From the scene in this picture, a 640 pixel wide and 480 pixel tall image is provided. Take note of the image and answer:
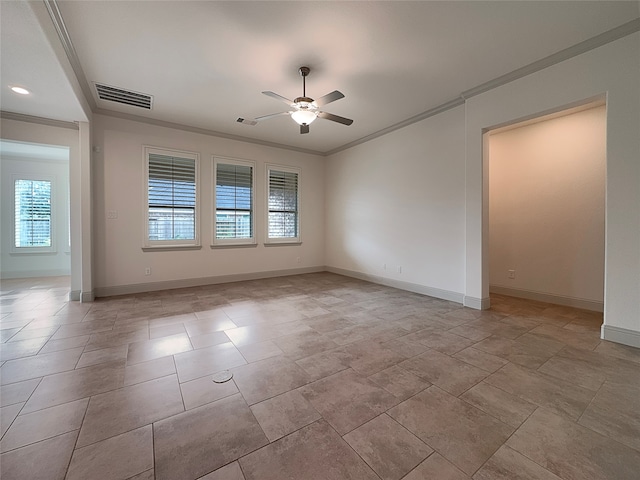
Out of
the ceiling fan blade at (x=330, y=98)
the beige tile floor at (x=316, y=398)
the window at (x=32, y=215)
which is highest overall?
the ceiling fan blade at (x=330, y=98)

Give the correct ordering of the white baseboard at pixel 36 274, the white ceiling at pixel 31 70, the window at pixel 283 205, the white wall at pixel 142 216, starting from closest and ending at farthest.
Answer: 1. the white ceiling at pixel 31 70
2. the white wall at pixel 142 216
3. the white baseboard at pixel 36 274
4. the window at pixel 283 205

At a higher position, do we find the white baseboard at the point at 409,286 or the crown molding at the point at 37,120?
the crown molding at the point at 37,120

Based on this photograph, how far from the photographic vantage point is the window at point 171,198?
482 cm

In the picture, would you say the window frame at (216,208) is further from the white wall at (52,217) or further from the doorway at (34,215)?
the white wall at (52,217)

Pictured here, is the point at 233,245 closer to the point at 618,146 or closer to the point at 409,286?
the point at 409,286

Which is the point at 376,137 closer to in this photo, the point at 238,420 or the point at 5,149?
the point at 238,420

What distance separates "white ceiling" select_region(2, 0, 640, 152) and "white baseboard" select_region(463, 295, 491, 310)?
3.03 m

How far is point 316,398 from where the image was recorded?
1.80m

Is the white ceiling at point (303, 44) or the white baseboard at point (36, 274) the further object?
Answer: the white baseboard at point (36, 274)

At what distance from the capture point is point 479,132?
3658mm

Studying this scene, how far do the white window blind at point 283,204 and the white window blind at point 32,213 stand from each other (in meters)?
5.53

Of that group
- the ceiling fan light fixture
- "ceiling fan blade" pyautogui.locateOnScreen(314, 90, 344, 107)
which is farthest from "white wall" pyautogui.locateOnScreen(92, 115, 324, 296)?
"ceiling fan blade" pyautogui.locateOnScreen(314, 90, 344, 107)

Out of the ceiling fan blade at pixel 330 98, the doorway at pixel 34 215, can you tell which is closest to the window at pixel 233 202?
the ceiling fan blade at pixel 330 98

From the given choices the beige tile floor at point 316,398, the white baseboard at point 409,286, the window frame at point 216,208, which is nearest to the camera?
the beige tile floor at point 316,398
